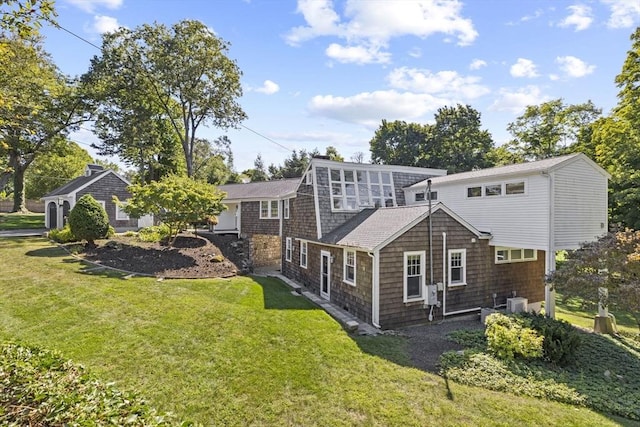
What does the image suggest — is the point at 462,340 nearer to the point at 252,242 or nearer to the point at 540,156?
the point at 252,242

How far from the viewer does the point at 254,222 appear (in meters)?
21.9

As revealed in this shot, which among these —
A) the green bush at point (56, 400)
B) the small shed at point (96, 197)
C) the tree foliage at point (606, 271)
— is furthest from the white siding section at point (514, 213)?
the small shed at point (96, 197)

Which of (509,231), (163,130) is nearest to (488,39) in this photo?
(509,231)

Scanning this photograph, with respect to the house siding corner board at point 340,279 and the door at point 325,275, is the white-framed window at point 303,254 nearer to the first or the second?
the house siding corner board at point 340,279

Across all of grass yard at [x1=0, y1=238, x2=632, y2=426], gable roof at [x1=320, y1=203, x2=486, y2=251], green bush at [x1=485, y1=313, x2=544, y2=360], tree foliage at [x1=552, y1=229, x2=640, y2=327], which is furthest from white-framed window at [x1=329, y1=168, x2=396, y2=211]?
green bush at [x1=485, y1=313, x2=544, y2=360]

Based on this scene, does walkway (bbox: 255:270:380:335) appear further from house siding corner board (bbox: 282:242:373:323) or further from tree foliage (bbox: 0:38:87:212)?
tree foliage (bbox: 0:38:87:212)

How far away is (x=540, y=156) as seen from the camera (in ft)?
99.8

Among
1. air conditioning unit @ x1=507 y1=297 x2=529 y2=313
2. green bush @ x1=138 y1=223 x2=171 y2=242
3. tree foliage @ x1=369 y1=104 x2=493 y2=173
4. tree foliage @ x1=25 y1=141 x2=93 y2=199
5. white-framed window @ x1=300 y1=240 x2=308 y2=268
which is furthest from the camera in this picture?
tree foliage @ x1=25 y1=141 x2=93 y2=199

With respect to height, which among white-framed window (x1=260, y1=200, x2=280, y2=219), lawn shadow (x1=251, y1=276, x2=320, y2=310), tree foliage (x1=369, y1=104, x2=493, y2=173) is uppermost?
tree foliage (x1=369, y1=104, x2=493, y2=173)

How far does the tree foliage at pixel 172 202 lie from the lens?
53.9 ft

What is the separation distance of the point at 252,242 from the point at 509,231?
593 inches

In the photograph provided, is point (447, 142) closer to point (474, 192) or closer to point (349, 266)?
point (474, 192)

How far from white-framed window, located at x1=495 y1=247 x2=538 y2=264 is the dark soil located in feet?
39.5

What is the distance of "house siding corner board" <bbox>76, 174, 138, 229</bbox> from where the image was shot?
23195mm
